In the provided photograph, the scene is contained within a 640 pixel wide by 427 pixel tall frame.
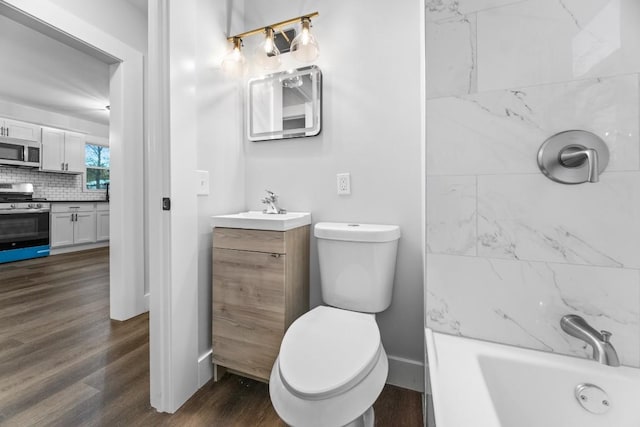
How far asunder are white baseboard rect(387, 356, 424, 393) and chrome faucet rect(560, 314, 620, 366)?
2.47 feet

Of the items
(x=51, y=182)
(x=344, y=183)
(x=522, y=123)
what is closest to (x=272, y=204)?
(x=344, y=183)

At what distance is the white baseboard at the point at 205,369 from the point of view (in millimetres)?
1355

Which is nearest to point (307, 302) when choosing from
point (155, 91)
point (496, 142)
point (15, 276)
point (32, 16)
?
point (496, 142)

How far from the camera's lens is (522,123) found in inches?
34.5

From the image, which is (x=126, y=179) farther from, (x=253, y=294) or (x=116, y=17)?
(x=253, y=294)

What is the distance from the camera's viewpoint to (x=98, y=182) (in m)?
5.38

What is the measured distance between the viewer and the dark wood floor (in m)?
1.15

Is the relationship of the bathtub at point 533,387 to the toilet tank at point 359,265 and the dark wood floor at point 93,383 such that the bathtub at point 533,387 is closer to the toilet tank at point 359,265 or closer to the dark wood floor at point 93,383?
the toilet tank at point 359,265

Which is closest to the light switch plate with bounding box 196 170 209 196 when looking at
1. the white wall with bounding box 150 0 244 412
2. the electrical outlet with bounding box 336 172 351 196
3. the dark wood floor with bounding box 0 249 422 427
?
the white wall with bounding box 150 0 244 412

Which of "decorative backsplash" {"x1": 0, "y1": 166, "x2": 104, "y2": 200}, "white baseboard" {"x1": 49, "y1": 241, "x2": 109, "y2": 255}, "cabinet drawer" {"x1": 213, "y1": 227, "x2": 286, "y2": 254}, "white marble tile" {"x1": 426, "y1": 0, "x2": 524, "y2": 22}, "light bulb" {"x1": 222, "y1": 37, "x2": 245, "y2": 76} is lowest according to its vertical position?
"white baseboard" {"x1": 49, "y1": 241, "x2": 109, "y2": 255}

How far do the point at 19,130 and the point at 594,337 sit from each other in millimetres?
6403

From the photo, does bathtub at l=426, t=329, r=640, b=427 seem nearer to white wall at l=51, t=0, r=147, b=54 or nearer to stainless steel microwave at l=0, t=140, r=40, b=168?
white wall at l=51, t=0, r=147, b=54

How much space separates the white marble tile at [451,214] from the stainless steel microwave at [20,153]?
5653mm

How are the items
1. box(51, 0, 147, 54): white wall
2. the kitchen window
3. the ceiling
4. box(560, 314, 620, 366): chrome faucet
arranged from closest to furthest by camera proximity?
box(560, 314, 620, 366): chrome faucet < box(51, 0, 147, 54): white wall < the ceiling < the kitchen window
